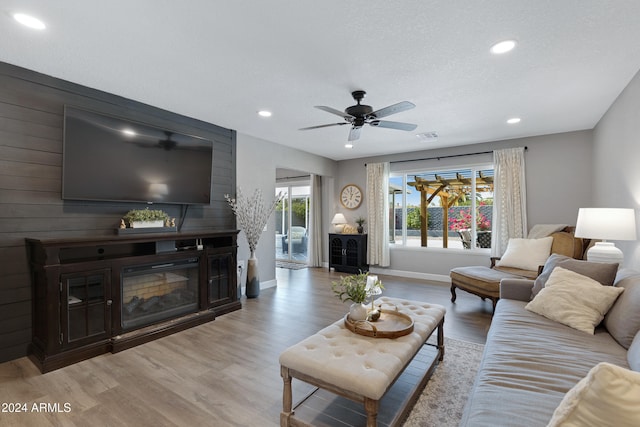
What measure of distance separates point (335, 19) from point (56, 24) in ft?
6.29

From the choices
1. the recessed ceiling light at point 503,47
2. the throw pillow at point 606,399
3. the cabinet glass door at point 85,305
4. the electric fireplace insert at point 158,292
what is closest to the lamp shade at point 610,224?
the recessed ceiling light at point 503,47

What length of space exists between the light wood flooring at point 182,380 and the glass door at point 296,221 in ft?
13.9

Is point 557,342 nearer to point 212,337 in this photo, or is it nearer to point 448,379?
point 448,379

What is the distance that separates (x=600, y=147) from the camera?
407cm

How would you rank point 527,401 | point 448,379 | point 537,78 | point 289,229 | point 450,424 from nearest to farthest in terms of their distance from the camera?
1. point 527,401
2. point 450,424
3. point 448,379
4. point 537,78
5. point 289,229

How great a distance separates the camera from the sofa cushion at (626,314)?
181 centimetres

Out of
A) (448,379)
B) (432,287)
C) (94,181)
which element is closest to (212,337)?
(94,181)

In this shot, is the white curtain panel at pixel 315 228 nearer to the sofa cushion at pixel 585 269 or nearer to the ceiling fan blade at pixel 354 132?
the ceiling fan blade at pixel 354 132

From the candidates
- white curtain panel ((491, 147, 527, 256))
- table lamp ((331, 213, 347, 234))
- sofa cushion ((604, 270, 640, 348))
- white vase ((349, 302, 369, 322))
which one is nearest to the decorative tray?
white vase ((349, 302, 369, 322))

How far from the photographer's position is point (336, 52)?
94.4 inches

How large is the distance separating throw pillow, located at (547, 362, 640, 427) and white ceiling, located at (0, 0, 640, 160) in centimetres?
201

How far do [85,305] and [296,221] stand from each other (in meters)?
5.59

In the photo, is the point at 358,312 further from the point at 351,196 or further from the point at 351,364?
the point at 351,196

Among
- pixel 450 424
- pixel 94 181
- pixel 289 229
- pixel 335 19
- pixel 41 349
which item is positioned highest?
pixel 335 19
